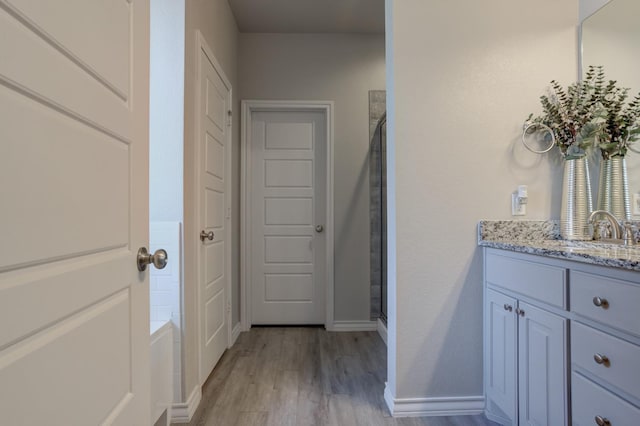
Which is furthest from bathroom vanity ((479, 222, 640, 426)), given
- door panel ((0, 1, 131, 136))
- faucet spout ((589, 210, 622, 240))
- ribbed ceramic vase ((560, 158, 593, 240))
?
door panel ((0, 1, 131, 136))

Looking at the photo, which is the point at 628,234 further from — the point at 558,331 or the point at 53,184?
the point at 53,184

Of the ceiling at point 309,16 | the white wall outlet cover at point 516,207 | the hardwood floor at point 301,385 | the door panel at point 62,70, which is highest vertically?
the ceiling at point 309,16

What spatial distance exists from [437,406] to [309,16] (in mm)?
A: 3019

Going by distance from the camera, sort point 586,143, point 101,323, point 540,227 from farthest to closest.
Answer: point 540,227 → point 586,143 → point 101,323

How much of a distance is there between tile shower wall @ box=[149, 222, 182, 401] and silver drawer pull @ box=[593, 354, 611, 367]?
1.70 metres

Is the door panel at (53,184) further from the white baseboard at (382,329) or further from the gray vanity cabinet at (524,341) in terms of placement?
the white baseboard at (382,329)

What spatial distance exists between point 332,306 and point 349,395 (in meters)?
1.20

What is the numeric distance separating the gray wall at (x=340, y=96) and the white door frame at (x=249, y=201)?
0.20ft

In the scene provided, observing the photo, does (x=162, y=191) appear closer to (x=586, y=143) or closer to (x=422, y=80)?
(x=422, y=80)

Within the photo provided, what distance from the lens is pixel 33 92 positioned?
22.2 inches

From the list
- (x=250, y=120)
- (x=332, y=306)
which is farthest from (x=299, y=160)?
(x=332, y=306)

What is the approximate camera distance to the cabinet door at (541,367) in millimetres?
1209

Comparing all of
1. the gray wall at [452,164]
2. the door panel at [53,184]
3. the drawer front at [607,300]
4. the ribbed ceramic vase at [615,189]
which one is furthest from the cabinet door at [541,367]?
the door panel at [53,184]

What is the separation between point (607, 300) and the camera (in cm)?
102
